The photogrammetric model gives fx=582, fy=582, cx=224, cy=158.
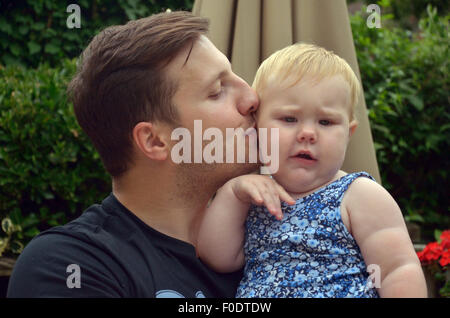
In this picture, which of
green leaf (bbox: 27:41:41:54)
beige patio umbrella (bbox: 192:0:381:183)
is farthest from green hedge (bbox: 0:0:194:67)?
beige patio umbrella (bbox: 192:0:381:183)

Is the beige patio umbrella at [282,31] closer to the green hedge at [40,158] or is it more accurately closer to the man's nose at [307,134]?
the man's nose at [307,134]

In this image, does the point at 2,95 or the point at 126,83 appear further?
the point at 2,95

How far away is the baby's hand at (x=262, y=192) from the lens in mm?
1791

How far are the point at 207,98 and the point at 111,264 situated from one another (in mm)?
650

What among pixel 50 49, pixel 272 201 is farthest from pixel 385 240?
pixel 50 49

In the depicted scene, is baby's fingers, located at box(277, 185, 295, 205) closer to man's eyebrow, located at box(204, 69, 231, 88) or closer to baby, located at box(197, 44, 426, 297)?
baby, located at box(197, 44, 426, 297)

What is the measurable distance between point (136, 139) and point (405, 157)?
9.26 ft

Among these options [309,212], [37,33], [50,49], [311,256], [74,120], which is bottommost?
[311,256]

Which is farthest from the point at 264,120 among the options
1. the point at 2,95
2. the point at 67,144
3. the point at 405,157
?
Result: the point at 405,157

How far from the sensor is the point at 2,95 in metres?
3.47

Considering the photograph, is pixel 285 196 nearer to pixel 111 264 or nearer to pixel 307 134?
pixel 307 134

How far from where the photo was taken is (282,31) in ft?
8.03

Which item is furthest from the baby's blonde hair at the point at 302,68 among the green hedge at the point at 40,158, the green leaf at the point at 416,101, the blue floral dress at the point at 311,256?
the green leaf at the point at 416,101
